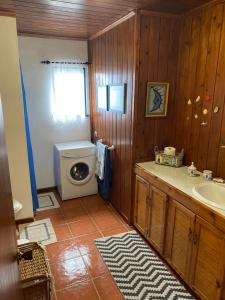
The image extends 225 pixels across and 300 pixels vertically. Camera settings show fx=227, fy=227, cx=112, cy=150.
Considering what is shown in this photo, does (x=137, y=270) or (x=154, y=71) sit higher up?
(x=154, y=71)

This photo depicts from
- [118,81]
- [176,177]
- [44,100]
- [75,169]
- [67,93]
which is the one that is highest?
[118,81]

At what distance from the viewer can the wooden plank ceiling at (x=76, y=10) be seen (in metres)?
2.08

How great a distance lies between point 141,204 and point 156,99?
3.97 feet

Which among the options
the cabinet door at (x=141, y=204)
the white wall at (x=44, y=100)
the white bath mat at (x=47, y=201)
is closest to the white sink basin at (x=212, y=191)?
the cabinet door at (x=141, y=204)

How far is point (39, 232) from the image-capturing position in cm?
278

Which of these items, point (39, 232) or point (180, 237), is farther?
point (39, 232)

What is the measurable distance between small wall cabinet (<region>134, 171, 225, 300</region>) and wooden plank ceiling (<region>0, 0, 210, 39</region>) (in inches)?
67.5

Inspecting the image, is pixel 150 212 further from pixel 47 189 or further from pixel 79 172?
pixel 47 189

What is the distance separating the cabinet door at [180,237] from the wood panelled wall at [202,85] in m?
0.56

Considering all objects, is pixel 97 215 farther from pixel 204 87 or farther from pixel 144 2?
pixel 144 2

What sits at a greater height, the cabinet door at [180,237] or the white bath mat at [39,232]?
the cabinet door at [180,237]

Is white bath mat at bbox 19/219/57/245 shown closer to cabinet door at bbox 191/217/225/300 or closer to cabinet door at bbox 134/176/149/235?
cabinet door at bbox 134/176/149/235

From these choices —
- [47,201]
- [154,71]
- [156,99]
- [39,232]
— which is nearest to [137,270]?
[39,232]

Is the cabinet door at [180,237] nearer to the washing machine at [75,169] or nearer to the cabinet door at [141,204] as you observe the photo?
the cabinet door at [141,204]
